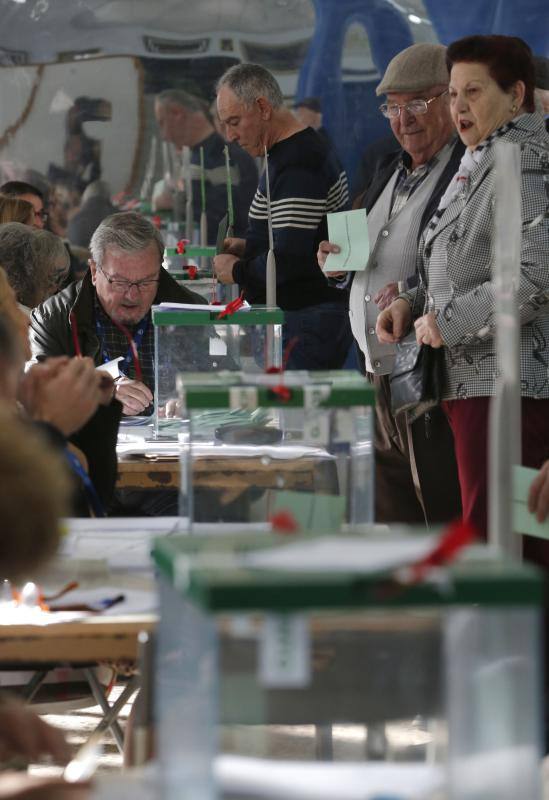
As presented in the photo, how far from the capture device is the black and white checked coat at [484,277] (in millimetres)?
Result: 3361

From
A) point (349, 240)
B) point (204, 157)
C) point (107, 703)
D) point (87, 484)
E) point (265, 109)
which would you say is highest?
point (204, 157)

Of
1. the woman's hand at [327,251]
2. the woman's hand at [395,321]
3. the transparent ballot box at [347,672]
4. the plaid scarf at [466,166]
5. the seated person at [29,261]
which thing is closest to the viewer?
the transparent ballot box at [347,672]

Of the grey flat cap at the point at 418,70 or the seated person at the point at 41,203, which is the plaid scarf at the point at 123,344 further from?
the seated person at the point at 41,203

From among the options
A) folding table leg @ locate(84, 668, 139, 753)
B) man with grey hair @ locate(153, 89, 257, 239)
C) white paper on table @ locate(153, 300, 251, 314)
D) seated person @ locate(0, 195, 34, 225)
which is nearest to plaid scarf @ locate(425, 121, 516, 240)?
white paper on table @ locate(153, 300, 251, 314)

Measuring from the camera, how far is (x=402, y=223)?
4.21 m

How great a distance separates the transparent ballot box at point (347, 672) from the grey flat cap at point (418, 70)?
303cm

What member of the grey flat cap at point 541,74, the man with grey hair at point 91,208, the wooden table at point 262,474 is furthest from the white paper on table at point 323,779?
the man with grey hair at point 91,208

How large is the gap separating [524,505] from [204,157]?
6.97m

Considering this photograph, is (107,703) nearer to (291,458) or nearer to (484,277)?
(291,458)

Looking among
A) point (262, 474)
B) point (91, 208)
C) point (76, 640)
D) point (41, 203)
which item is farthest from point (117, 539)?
point (91, 208)

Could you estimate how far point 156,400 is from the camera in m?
4.21

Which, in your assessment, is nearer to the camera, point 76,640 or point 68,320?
point 76,640

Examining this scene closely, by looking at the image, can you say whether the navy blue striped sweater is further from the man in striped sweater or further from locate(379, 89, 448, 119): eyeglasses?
locate(379, 89, 448, 119): eyeglasses

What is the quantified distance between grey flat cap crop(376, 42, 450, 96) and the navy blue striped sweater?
0.86 metres
